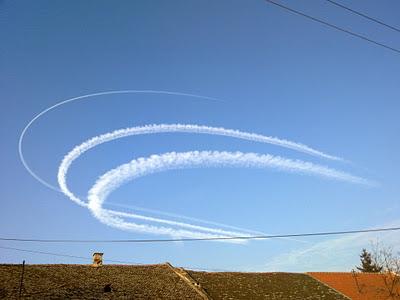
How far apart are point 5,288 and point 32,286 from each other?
5.16 ft

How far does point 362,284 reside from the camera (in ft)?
117

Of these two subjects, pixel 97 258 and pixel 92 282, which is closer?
pixel 92 282

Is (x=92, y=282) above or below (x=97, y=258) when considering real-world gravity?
below

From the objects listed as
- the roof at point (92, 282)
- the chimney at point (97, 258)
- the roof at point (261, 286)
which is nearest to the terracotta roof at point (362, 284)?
the roof at point (261, 286)

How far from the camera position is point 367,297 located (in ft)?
110

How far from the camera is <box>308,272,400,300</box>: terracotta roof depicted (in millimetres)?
34094

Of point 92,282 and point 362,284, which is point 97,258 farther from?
point 362,284

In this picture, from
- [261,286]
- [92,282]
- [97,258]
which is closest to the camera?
[92,282]

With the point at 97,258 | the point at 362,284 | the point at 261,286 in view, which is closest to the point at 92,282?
the point at 97,258

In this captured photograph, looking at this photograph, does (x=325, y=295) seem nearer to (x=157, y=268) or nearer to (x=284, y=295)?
(x=284, y=295)

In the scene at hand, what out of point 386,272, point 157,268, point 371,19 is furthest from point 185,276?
point 371,19

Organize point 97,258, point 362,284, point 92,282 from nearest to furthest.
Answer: point 92,282
point 97,258
point 362,284

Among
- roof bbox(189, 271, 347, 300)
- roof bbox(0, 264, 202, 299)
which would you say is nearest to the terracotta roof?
roof bbox(189, 271, 347, 300)

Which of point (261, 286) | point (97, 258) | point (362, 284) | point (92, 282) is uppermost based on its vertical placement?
point (97, 258)
